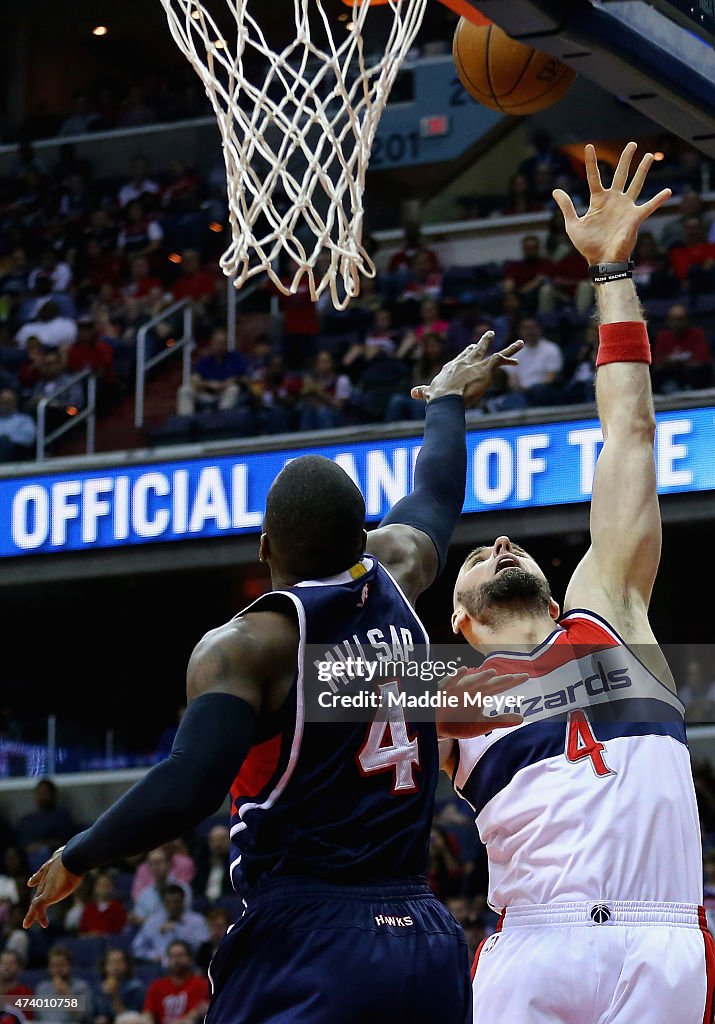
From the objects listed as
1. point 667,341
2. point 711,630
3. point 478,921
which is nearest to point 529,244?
point 667,341

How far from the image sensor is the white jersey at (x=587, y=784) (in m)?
3.42

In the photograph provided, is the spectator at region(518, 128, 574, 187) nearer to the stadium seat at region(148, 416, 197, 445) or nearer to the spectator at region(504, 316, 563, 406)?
the spectator at region(504, 316, 563, 406)

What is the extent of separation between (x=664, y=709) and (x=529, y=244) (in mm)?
10985

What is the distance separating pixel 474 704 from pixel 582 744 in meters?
0.38

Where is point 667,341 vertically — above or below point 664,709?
above

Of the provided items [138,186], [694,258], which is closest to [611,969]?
[694,258]

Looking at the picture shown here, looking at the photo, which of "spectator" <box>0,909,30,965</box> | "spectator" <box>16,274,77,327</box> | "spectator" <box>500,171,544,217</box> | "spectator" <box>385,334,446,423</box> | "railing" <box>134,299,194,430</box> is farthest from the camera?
"spectator" <box>500,171,544,217</box>

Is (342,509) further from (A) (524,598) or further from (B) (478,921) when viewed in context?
(B) (478,921)

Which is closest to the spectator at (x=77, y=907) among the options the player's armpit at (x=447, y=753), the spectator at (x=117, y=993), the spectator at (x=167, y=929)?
the spectator at (x=167, y=929)

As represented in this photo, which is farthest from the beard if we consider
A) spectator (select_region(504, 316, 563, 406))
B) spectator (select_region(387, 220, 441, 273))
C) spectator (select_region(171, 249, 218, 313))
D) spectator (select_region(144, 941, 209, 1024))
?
spectator (select_region(171, 249, 218, 313))

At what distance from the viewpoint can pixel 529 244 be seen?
14133 millimetres

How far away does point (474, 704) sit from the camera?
3.29m

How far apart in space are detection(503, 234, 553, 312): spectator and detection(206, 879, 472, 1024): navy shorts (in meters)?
10.9

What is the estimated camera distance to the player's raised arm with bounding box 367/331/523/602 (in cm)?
328
